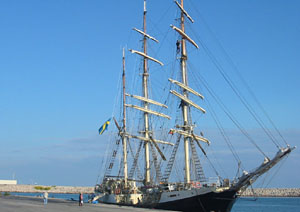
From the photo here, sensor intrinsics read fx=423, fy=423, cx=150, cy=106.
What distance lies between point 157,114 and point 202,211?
994 inches

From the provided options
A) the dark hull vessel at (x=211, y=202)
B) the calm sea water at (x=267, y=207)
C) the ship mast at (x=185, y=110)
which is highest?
the ship mast at (x=185, y=110)

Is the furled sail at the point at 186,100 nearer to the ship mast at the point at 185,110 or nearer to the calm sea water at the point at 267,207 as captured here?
the ship mast at the point at 185,110

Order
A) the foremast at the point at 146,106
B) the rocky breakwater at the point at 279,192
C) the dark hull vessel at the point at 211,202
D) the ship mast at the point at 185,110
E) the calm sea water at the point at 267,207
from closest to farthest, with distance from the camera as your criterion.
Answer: the dark hull vessel at the point at 211,202, the ship mast at the point at 185,110, the foremast at the point at 146,106, the calm sea water at the point at 267,207, the rocky breakwater at the point at 279,192

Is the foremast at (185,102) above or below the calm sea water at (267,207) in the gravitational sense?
above

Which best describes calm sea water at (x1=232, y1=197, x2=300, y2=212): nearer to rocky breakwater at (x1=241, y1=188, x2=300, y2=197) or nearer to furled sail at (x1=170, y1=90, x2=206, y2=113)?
furled sail at (x1=170, y1=90, x2=206, y2=113)

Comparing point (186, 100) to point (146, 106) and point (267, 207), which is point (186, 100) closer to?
point (146, 106)

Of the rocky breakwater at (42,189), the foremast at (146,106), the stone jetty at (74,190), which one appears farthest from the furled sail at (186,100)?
the rocky breakwater at (42,189)

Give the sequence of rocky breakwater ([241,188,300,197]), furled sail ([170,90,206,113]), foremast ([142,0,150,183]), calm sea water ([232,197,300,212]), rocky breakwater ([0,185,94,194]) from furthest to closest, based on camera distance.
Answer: rocky breakwater ([0,185,94,194]) → rocky breakwater ([241,188,300,197]) → calm sea water ([232,197,300,212]) → foremast ([142,0,150,183]) → furled sail ([170,90,206,113])

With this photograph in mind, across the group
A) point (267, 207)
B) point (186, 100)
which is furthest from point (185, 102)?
point (267, 207)

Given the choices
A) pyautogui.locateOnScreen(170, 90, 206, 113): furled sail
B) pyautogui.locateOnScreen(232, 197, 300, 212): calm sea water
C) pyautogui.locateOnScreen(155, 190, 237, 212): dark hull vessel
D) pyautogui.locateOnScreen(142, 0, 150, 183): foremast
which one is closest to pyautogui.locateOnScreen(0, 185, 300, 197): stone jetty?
pyautogui.locateOnScreen(232, 197, 300, 212): calm sea water

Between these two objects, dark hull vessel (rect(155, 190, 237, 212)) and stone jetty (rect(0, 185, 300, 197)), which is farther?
stone jetty (rect(0, 185, 300, 197))

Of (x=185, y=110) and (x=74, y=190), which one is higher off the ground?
(x=185, y=110)

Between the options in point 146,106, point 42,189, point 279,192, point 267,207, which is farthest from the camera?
point 42,189

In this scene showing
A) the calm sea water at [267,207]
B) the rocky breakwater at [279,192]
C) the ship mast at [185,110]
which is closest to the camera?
the ship mast at [185,110]
